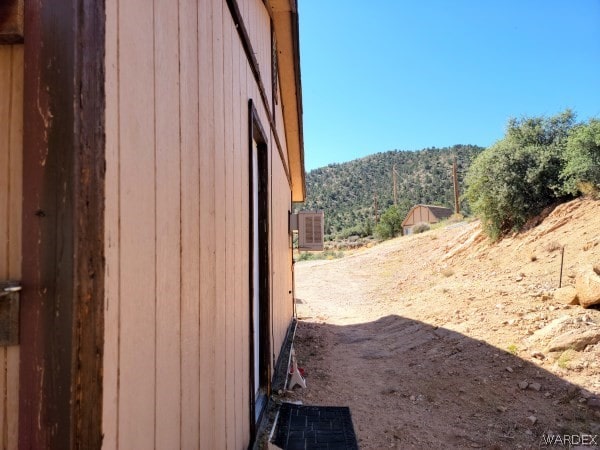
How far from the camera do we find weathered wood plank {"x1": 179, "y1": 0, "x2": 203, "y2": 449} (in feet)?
5.45

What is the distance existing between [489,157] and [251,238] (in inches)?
465

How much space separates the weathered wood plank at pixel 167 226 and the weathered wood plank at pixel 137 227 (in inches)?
1.8

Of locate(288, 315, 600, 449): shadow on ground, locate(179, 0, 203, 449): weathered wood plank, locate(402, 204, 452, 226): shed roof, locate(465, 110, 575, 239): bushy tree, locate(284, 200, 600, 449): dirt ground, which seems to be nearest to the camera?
locate(179, 0, 203, 449): weathered wood plank

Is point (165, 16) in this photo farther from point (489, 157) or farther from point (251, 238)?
point (489, 157)

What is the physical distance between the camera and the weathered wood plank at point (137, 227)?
114 centimetres

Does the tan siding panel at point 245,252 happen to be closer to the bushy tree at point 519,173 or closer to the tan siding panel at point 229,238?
the tan siding panel at point 229,238

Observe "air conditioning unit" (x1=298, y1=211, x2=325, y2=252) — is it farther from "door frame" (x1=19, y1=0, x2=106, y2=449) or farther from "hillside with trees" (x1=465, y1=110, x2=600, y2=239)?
"door frame" (x1=19, y1=0, x2=106, y2=449)

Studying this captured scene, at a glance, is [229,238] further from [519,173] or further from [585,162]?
[519,173]

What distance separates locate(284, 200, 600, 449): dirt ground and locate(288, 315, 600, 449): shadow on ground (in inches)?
0.6

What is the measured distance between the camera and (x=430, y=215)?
39781 millimetres

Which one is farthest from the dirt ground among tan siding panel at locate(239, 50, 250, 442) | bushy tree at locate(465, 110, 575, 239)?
tan siding panel at locate(239, 50, 250, 442)

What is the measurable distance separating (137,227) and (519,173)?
13.0 m

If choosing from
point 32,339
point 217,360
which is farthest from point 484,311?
point 32,339
